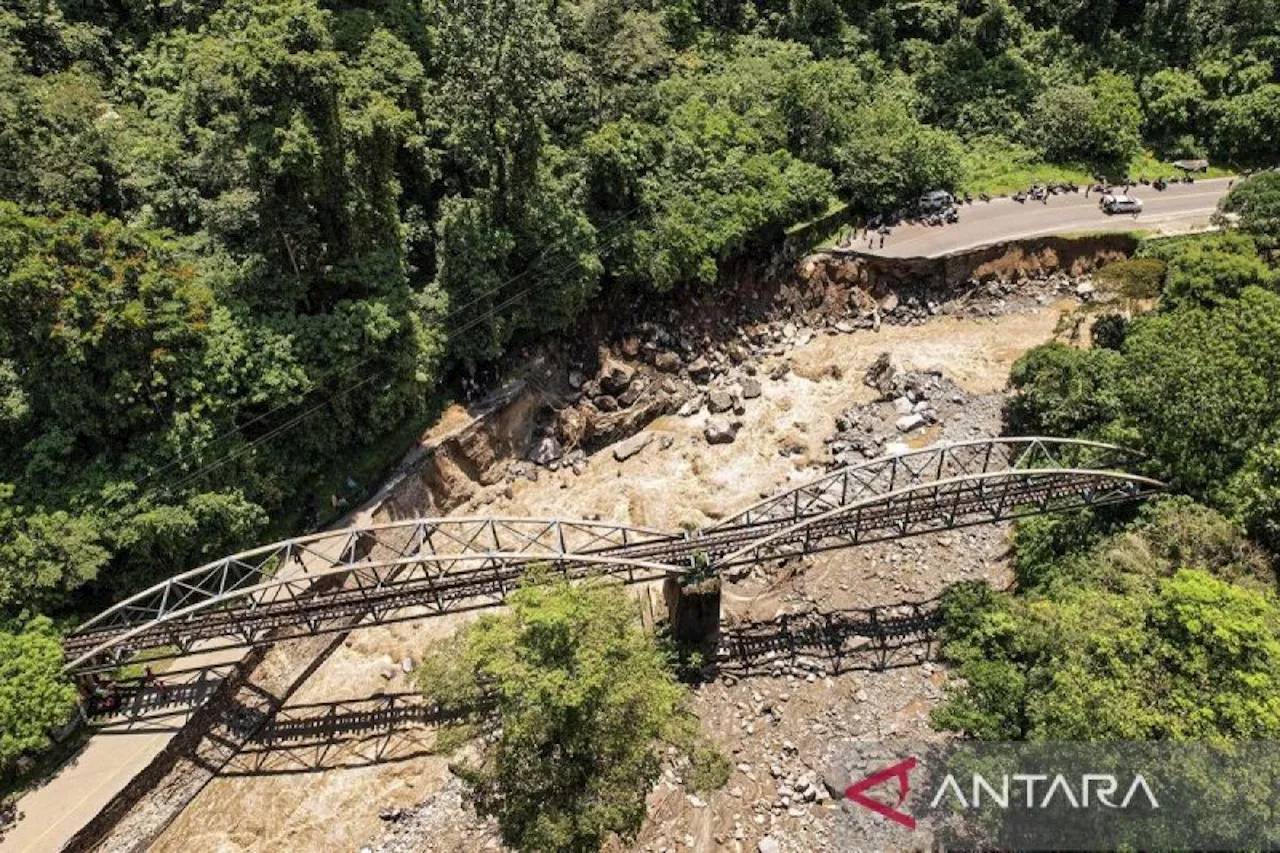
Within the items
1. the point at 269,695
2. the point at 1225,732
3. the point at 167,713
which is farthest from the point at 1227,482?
the point at 167,713

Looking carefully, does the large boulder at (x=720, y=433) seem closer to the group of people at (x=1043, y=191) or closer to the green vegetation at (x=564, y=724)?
the green vegetation at (x=564, y=724)

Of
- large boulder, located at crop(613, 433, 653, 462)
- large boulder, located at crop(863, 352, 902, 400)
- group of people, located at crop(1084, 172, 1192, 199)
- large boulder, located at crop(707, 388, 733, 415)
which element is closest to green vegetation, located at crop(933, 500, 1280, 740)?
large boulder, located at crop(863, 352, 902, 400)

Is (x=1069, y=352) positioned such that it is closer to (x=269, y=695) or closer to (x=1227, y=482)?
(x=1227, y=482)

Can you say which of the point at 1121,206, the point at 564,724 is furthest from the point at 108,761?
the point at 1121,206

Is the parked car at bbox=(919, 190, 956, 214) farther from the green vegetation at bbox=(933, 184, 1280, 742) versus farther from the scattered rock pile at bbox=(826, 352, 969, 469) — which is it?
the scattered rock pile at bbox=(826, 352, 969, 469)

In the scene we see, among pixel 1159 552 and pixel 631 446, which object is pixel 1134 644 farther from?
A: pixel 631 446

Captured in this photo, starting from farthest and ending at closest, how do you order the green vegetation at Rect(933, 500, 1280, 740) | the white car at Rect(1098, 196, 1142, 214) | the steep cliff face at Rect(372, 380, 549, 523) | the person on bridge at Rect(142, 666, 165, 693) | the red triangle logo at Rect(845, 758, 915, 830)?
the white car at Rect(1098, 196, 1142, 214), the steep cliff face at Rect(372, 380, 549, 523), the person on bridge at Rect(142, 666, 165, 693), the red triangle logo at Rect(845, 758, 915, 830), the green vegetation at Rect(933, 500, 1280, 740)
